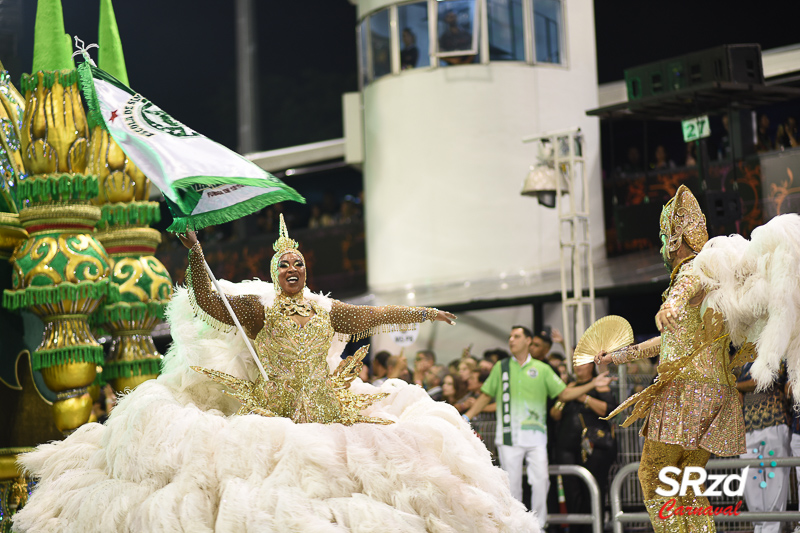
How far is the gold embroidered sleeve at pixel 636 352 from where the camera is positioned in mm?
5480

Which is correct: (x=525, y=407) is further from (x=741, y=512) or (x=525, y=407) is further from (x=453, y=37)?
(x=453, y=37)

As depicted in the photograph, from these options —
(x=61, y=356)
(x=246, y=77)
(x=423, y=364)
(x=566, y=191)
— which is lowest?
(x=423, y=364)

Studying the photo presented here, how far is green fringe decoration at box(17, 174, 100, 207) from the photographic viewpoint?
18.6 feet

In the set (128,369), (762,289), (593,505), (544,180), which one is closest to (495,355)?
(544,180)

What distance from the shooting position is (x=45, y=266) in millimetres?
5594

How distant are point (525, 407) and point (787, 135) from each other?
655cm

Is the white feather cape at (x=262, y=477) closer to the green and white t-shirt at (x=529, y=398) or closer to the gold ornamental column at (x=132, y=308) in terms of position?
the gold ornamental column at (x=132, y=308)

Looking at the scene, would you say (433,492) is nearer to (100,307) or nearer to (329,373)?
(329,373)

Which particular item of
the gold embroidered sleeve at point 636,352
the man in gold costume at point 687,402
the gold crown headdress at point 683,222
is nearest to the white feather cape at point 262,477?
the man in gold costume at point 687,402

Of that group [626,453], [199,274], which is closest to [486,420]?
[626,453]

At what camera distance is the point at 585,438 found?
8.13 metres

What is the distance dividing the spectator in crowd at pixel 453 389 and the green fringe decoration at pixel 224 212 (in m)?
4.38

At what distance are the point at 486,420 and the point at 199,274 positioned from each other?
4.44 meters

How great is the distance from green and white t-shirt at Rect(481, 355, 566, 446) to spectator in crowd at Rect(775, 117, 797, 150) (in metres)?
5.96
